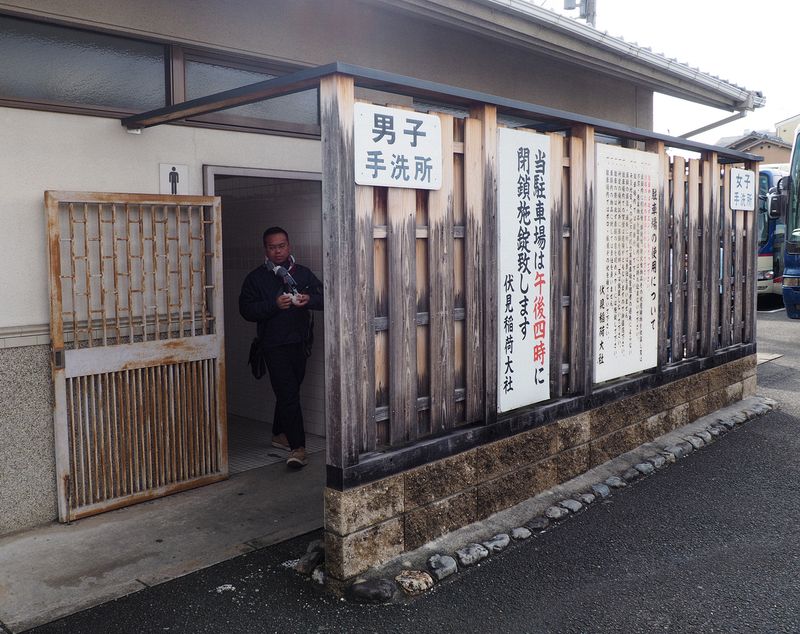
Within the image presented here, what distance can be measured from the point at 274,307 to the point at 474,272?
224cm

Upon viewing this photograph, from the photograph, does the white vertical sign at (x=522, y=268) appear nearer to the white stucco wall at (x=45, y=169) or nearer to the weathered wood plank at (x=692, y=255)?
the white stucco wall at (x=45, y=169)

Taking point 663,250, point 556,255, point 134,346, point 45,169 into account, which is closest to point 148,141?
point 45,169

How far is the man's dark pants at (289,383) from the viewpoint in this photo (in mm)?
7242

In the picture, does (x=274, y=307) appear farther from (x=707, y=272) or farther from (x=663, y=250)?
(x=707, y=272)

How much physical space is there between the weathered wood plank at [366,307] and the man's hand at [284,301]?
218 cm

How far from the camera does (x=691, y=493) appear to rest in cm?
657

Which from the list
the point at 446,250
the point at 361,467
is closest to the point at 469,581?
the point at 361,467

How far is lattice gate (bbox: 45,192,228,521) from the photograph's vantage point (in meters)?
5.74

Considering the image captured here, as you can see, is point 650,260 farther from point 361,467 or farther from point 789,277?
point 789,277

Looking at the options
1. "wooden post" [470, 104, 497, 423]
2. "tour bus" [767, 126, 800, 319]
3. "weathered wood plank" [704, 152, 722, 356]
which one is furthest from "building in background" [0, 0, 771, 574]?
"tour bus" [767, 126, 800, 319]

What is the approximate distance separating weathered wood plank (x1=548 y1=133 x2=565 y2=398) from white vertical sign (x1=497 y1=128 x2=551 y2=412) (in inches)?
3.2

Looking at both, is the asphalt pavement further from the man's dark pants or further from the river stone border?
the man's dark pants

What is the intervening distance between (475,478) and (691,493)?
7.11ft

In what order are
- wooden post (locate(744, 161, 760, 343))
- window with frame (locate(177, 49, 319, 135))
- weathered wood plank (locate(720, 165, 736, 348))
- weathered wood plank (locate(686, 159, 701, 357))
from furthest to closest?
1. wooden post (locate(744, 161, 760, 343))
2. weathered wood plank (locate(720, 165, 736, 348))
3. weathered wood plank (locate(686, 159, 701, 357))
4. window with frame (locate(177, 49, 319, 135))
